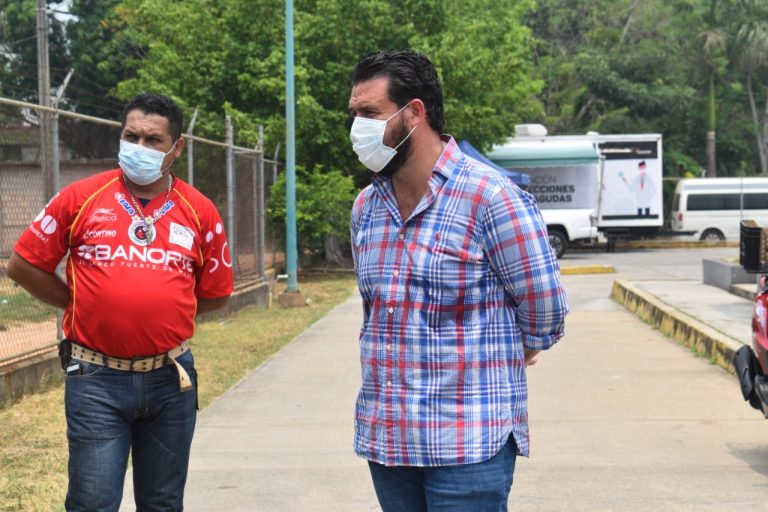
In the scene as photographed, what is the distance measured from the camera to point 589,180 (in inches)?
1191

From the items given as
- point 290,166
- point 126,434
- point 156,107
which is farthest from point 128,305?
point 290,166

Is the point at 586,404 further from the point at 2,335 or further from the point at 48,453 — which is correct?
the point at 2,335

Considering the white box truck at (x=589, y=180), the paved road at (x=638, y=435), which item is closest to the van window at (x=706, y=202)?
the white box truck at (x=589, y=180)

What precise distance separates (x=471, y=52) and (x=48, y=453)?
62.2 ft

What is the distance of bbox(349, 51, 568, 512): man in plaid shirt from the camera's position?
9.27 feet

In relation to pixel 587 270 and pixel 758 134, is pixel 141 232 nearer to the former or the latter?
pixel 587 270

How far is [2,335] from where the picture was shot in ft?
28.2

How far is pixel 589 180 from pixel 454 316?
28.0 metres

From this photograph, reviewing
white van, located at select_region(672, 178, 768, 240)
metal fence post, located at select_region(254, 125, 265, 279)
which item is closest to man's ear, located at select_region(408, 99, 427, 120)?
metal fence post, located at select_region(254, 125, 265, 279)

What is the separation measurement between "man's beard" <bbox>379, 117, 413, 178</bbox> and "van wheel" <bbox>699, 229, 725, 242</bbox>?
3364cm

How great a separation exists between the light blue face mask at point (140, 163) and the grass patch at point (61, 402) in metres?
2.30

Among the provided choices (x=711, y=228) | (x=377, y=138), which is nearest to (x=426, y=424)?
(x=377, y=138)

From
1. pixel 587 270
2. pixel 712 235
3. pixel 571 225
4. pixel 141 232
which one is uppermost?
pixel 141 232

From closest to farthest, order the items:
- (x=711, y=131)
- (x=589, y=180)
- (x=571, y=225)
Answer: (x=571, y=225), (x=589, y=180), (x=711, y=131)
